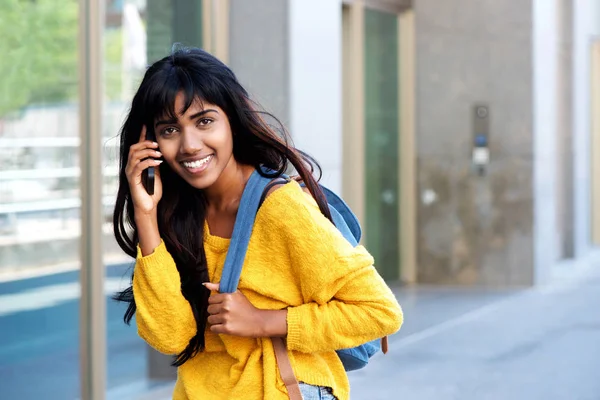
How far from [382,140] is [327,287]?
9.88 metres

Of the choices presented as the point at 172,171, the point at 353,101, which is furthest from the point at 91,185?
the point at 353,101

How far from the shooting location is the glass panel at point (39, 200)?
5660 millimetres

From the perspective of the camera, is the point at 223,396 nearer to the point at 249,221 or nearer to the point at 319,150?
the point at 249,221

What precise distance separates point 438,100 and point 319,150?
5064mm

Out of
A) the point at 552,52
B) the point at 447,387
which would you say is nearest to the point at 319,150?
the point at 447,387

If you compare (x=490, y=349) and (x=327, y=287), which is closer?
(x=327, y=287)

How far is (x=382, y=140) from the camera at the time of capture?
40.1 ft

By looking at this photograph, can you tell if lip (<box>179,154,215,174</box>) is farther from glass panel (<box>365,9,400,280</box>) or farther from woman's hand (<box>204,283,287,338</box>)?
glass panel (<box>365,9,400,280</box>)

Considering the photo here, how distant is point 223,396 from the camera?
2449 mm

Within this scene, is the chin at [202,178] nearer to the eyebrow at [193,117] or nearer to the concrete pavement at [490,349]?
the eyebrow at [193,117]

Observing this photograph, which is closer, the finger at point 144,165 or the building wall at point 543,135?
the finger at point 144,165

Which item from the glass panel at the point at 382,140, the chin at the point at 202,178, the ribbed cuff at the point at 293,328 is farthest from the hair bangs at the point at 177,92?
the glass panel at the point at 382,140

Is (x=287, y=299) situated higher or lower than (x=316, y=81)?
lower

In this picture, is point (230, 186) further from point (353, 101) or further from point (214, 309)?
point (353, 101)
